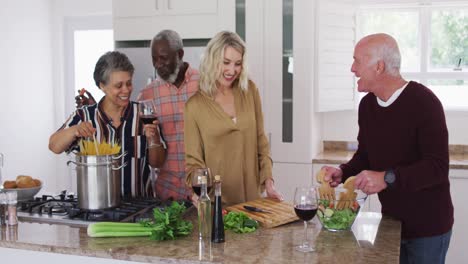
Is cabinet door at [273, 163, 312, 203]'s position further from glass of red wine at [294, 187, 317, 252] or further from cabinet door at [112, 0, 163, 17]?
glass of red wine at [294, 187, 317, 252]

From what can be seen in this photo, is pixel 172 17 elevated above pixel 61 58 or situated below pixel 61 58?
above

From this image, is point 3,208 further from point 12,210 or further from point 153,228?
point 153,228

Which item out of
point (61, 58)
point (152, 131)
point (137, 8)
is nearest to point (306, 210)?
point (152, 131)

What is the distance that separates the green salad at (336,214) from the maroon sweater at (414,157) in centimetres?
19

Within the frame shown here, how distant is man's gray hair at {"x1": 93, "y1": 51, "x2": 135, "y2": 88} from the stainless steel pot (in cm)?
59

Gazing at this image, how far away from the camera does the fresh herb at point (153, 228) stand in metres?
1.86

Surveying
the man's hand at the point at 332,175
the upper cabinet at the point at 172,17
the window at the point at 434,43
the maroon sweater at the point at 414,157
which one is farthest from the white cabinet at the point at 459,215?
the upper cabinet at the point at 172,17

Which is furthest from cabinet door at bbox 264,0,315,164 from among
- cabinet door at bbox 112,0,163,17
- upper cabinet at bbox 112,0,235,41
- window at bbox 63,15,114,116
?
window at bbox 63,15,114,116

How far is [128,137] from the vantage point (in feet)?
8.61

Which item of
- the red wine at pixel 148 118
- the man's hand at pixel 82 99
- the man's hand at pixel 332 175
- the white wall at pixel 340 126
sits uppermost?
the man's hand at pixel 82 99

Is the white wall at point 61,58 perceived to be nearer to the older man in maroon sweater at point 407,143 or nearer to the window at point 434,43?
the window at point 434,43

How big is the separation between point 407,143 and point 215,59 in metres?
0.95

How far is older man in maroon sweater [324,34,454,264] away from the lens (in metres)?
2.07

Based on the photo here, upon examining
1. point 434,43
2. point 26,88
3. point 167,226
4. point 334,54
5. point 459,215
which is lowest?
point 459,215
